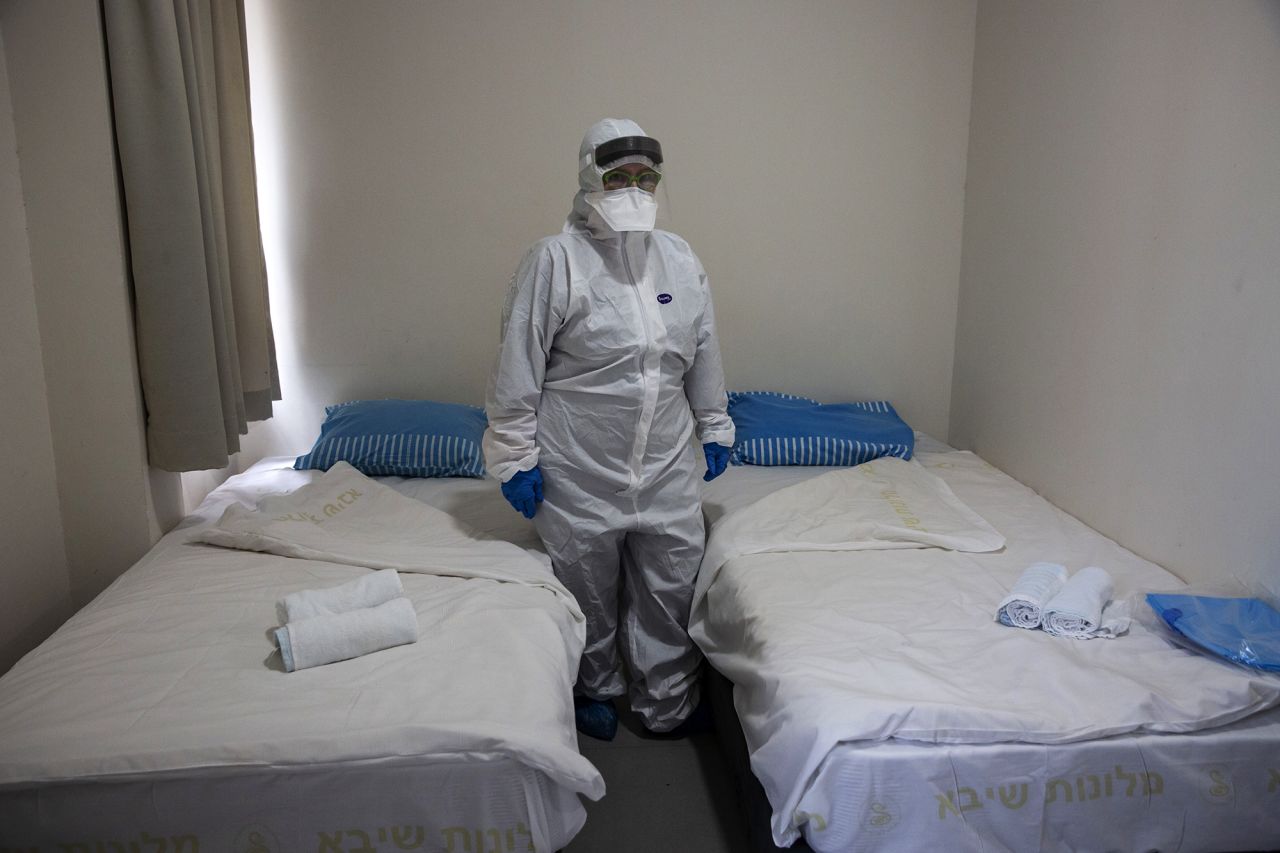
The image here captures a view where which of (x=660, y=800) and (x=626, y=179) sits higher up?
(x=626, y=179)

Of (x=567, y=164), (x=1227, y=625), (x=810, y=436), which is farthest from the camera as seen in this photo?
(x=567, y=164)

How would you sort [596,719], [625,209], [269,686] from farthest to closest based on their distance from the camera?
[596,719], [625,209], [269,686]

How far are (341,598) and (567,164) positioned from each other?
1.73m

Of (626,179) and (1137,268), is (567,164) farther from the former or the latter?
(1137,268)

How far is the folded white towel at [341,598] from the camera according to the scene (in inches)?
63.7

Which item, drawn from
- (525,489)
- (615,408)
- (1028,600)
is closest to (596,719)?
(525,489)

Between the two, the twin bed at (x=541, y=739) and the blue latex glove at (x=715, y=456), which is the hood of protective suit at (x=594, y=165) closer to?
the blue latex glove at (x=715, y=456)

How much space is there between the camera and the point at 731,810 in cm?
197

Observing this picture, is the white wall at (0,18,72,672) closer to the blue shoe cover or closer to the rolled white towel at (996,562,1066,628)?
the blue shoe cover

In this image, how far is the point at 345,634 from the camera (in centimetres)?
153

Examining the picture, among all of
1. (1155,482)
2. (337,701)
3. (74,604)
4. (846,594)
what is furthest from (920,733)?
(74,604)

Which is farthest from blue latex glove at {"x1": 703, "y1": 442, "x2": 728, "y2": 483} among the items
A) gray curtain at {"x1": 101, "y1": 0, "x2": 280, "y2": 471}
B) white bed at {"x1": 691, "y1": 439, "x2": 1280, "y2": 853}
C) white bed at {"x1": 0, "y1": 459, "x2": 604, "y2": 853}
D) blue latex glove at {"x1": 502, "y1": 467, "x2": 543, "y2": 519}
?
gray curtain at {"x1": 101, "y1": 0, "x2": 280, "y2": 471}

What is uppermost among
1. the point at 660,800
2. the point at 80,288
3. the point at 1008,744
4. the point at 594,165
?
the point at 594,165

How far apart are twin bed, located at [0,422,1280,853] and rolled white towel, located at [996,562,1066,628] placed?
0.04 metres
